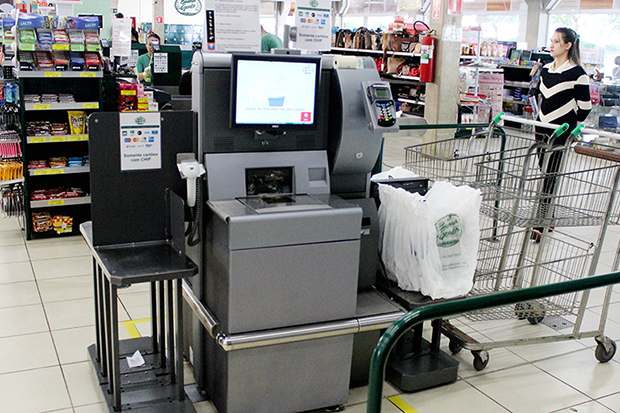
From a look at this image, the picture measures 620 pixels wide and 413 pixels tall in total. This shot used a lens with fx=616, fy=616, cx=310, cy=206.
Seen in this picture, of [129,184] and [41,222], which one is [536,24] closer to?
[41,222]

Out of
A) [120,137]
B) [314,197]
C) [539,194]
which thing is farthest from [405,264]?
[120,137]

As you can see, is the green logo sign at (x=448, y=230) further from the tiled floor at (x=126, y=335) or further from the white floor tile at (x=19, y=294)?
the white floor tile at (x=19, y=294)

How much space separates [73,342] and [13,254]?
5.69 feet

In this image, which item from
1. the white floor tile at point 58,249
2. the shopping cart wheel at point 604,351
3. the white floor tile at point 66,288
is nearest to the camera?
the shopping cart wheel at point 604,351

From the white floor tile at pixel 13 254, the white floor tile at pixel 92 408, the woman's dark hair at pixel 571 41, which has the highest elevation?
the woman's dark hair at pixel 571 41

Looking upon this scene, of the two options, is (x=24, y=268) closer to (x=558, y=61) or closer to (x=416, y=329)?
(x=416, y=329)

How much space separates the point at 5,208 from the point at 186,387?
3.65m

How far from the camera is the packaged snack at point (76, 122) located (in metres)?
5.21

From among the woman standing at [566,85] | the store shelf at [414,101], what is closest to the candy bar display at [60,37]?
the woman standing at [566,85]

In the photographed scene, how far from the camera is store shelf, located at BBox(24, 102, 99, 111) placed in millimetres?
4992

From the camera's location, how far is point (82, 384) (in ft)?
10.1

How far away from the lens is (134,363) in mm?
3059

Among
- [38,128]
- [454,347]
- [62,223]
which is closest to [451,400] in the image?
[454,347]

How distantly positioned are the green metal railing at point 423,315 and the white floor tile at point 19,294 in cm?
312
